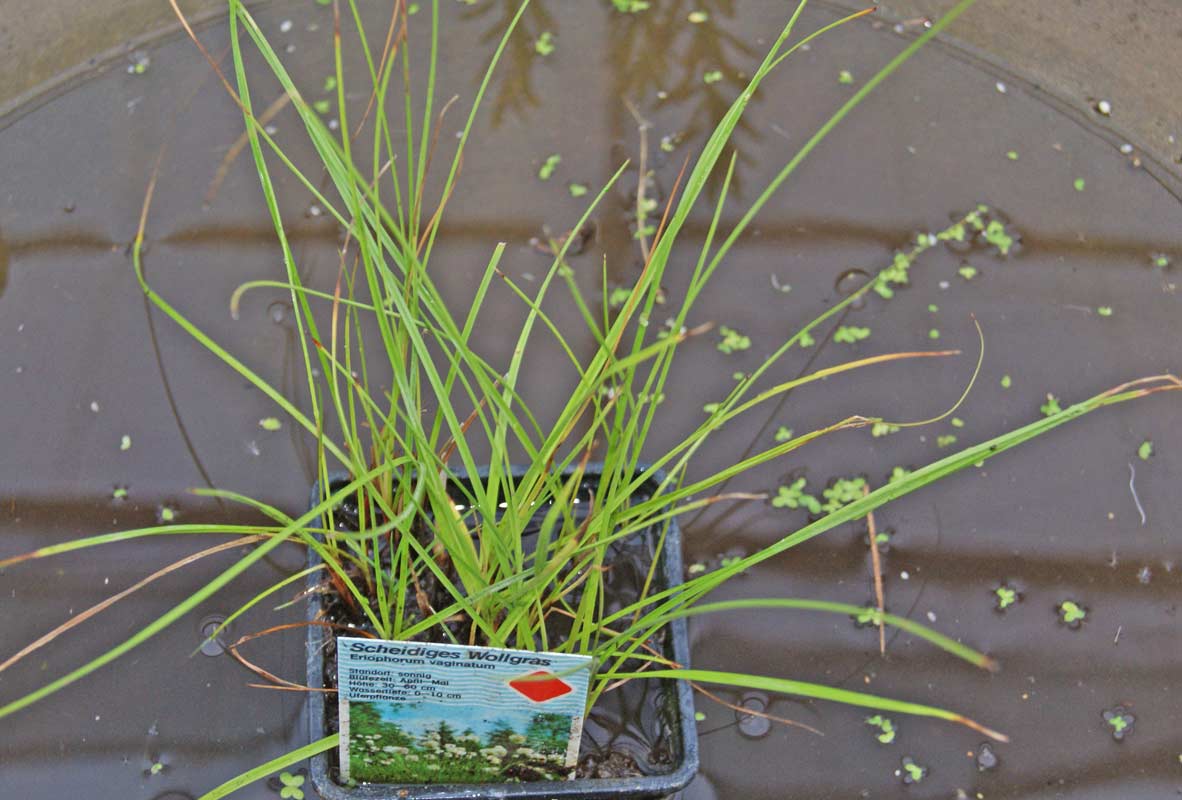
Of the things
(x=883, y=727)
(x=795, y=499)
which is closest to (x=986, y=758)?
(x=883, y=727)

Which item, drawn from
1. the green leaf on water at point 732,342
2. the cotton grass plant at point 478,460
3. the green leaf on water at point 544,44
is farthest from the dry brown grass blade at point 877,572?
the green leaf on water at point 544,44

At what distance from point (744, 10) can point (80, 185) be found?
1.05 metres

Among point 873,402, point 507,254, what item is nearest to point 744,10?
point 507,254

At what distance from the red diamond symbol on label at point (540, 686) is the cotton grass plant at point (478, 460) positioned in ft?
0.18

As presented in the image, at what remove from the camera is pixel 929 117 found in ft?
5.47

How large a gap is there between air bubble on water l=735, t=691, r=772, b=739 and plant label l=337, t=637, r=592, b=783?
0.25 m

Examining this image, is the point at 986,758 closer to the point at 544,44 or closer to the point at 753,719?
the point at 753,719

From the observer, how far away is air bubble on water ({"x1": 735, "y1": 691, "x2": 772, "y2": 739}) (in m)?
1.18

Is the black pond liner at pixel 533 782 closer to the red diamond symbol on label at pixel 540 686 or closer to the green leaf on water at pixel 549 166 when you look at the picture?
the red diamond symbol on label at pixel 540 686

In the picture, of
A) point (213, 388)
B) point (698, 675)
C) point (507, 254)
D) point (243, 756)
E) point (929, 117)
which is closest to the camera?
point (698, 675)

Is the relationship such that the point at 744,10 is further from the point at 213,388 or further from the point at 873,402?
the point at 213,388

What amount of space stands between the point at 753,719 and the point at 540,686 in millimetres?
395

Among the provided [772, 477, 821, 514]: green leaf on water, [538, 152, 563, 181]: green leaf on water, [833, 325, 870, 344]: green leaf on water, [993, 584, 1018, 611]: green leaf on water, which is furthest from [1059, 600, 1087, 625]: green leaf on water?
[538, 152, 563, 181]: green leaf on water

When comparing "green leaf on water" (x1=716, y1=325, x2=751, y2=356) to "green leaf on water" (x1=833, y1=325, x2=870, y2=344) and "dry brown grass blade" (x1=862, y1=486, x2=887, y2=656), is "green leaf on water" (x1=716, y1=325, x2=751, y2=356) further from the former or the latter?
"dry brown grass blade" (x1=862, y1=486, x2=887, y2=656)
